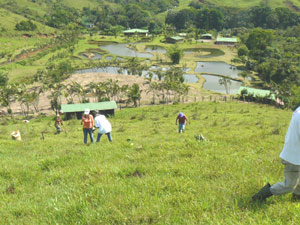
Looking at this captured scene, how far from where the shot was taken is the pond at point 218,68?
8844cm

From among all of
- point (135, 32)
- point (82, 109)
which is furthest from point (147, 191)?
point (135, 32)

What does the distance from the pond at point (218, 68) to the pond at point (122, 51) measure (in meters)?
30.3

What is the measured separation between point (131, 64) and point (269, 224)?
3451 inches

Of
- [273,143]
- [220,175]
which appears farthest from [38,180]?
[273,143]

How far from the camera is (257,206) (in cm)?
416

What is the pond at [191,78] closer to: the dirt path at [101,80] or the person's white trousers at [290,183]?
the dirt path at [101,80]

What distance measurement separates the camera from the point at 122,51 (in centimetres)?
13150

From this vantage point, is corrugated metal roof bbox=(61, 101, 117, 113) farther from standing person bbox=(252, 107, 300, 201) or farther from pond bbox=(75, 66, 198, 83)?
standing person bbox=(252, 107, 300, 201)

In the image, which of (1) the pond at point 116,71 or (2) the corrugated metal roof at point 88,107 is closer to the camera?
(2) the corrugated metal roof at point 88,107

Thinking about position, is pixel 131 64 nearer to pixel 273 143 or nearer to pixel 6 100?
pixel 6 100

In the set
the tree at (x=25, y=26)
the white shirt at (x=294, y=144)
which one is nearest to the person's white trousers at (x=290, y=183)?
the white shirt at (x=294, y=144)

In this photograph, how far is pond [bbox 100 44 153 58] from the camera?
393 ft

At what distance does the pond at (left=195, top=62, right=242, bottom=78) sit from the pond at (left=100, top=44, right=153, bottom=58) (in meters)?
30.3

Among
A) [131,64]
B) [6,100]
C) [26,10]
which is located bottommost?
[6,100]
